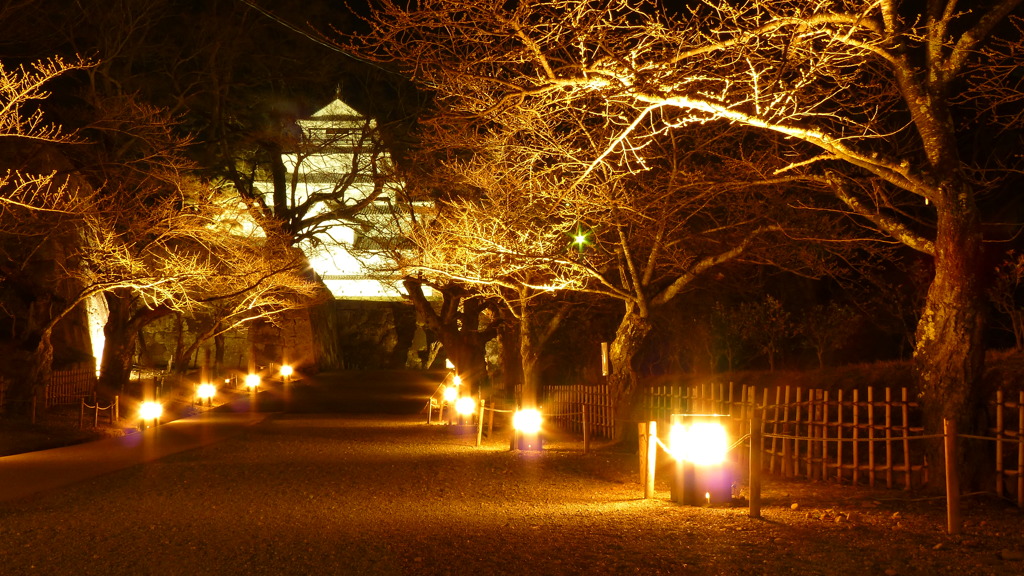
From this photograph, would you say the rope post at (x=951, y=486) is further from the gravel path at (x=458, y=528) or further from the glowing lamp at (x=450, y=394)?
the glowing lamp at (x=450, y=394)

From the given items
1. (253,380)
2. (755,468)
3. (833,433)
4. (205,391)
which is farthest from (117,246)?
(755,468)

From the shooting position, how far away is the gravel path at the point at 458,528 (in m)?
6.95

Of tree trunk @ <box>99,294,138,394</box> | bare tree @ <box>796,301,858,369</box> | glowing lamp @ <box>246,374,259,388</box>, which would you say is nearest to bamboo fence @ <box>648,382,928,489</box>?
bare tree @ <box>796,301,858,369</box>

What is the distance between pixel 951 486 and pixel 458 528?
4.75 meters

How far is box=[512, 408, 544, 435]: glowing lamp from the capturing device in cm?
1727

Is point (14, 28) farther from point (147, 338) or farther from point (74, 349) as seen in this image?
point (147, 338)

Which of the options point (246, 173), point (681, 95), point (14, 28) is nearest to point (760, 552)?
point (681, 95)

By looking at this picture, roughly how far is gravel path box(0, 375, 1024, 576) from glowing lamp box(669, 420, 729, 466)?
23.7 inches

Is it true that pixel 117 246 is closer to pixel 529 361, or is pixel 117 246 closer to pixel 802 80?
pixel 529 361

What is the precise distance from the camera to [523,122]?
501 inches

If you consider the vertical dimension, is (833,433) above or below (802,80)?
below

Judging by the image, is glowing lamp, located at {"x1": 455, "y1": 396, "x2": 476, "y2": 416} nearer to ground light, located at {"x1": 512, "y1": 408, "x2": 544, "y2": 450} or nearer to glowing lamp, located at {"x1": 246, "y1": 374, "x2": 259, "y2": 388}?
ground light, located at {"x1": 512, "y1": 408, "x2": 544, "y2": 450}

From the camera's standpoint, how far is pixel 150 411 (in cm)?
2248

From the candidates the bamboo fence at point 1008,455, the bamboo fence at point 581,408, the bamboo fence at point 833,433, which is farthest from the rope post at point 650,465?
the bamboo fence at point 581,408
